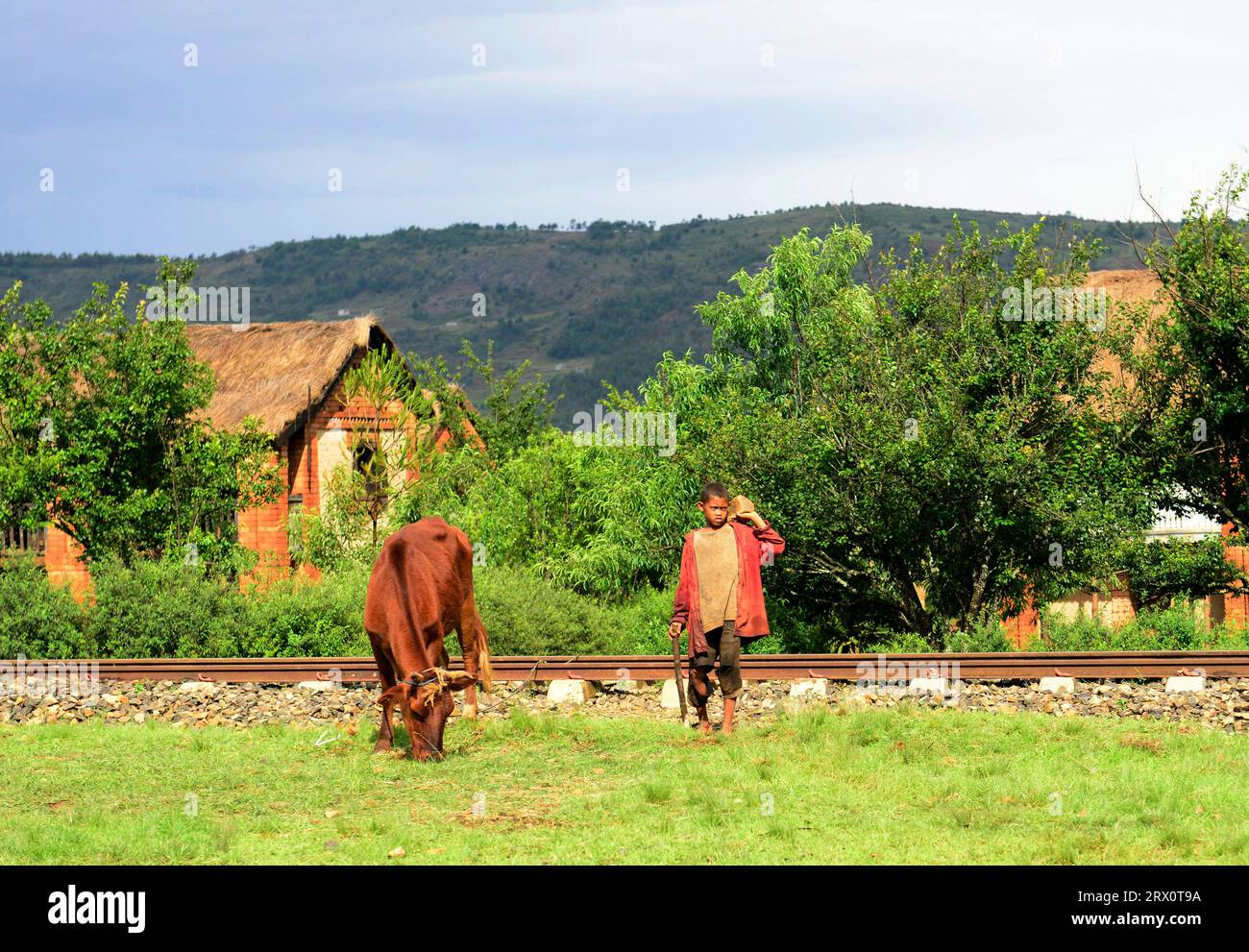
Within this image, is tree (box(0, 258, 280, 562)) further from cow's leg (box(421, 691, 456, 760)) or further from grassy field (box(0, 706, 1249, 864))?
cow's leg (box(421, 691, 456, 760))

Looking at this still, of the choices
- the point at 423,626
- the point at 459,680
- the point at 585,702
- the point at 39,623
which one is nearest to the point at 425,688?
the point at 459,680

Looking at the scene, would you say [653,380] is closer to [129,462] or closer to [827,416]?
[827,416]

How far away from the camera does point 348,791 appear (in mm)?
9867

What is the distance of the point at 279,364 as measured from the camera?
3144cm

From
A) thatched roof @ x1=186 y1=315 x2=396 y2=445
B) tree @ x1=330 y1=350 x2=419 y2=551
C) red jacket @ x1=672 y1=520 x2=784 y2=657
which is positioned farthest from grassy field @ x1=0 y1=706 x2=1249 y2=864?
thatched roof @ x1=186 y1=315 x2=396 y2=445

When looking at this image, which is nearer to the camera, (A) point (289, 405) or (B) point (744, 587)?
(B) point (744, 587)

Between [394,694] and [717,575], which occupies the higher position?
[717,575]

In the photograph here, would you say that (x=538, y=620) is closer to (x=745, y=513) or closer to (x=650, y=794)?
(x=745, y=513)

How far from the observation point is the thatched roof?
29406 mm

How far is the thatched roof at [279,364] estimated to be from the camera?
29406mm

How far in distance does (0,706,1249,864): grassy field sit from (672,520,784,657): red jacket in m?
0.92

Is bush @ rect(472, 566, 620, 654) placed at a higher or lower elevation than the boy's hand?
lower

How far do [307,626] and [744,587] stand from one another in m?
8.25
